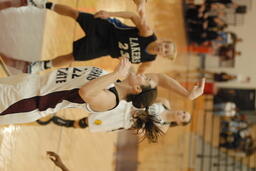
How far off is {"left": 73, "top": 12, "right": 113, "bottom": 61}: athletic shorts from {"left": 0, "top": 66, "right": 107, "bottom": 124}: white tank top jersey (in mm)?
959

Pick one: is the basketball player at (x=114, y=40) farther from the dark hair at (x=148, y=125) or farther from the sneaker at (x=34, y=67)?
the dark hair at (x=148, y=125)

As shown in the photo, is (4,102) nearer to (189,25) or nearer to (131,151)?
(131,151)

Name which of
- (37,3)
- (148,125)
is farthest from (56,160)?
(37,3)

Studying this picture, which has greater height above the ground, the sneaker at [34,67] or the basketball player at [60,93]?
the basketball player at [60,93]

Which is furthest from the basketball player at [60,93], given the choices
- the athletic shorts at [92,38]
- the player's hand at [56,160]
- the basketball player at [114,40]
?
the athletic shorts at [92,38]

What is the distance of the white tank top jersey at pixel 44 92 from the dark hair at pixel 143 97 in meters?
0.28

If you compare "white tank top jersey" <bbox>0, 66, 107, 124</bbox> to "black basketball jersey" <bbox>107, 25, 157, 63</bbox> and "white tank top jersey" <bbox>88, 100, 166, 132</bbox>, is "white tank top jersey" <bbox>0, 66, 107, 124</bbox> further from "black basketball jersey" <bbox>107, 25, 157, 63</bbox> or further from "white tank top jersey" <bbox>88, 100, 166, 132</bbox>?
"white tank top jersey" <bbox>88, 100, 166, 132</bbox>

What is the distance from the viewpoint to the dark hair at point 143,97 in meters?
2.73

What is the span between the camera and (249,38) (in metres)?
10.6

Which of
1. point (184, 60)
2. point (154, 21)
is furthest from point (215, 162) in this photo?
point (154, 21)

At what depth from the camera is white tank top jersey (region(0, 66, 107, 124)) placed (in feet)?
8.86

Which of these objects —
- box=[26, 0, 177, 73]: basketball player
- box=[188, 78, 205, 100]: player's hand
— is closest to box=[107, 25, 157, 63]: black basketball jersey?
box=[26, 0, 177, 73]: basketball player

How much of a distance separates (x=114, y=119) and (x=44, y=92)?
48.5 inches

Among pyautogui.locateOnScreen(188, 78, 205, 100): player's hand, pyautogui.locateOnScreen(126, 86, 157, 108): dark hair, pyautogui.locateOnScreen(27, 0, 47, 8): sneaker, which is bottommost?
pyautogui.locateOnScreen(188, 78, 205, 100): player's hand
